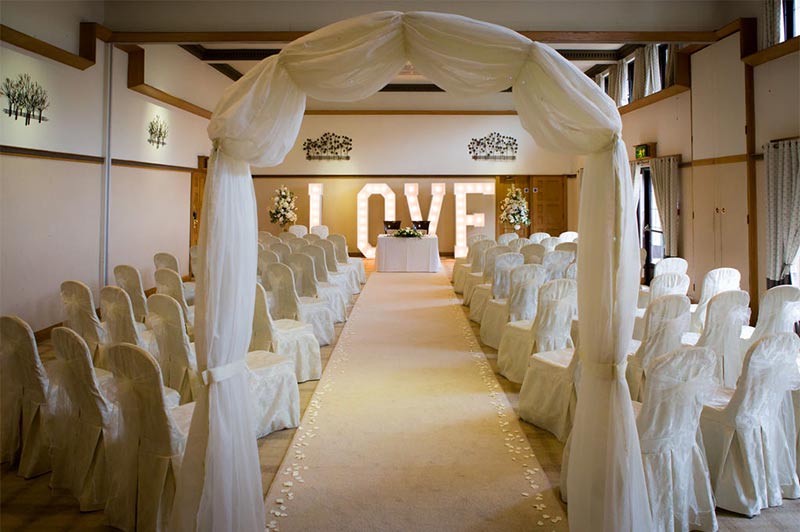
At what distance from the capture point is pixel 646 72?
1141 cm

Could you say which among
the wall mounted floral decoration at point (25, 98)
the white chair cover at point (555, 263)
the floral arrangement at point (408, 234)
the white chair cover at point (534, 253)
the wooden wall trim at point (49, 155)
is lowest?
the white chair cover at point (555, 263)

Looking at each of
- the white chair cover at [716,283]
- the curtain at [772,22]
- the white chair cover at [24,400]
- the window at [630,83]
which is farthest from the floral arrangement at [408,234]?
the white chair cover at [24,400]

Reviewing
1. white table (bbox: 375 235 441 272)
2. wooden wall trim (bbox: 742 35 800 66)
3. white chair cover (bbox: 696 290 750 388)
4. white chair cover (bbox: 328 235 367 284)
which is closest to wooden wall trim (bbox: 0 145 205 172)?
white chair cover (bbox: 328 235 367 284)

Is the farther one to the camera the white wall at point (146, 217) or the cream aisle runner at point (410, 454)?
the white wall at point (146, 217)

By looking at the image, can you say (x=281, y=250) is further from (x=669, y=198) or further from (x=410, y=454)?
(x=669, y=198)

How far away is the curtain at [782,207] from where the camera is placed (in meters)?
7.05

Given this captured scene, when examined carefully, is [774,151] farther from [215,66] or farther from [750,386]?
[215,66]

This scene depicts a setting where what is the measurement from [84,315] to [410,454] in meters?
2.89

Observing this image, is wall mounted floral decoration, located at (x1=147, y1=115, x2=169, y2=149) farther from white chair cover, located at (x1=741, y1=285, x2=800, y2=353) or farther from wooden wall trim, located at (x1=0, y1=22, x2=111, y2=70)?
white chair cover, located at (x1=741, y1=285, x2=800, y2=353)

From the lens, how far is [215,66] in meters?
13.8

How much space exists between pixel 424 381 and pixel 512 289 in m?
1.44

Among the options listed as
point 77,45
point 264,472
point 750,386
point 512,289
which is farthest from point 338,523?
point 77,45

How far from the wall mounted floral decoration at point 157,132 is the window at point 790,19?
10.0 metres

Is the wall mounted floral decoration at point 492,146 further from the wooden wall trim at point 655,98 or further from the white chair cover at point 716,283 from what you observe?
the white chair cover at point 716,283
